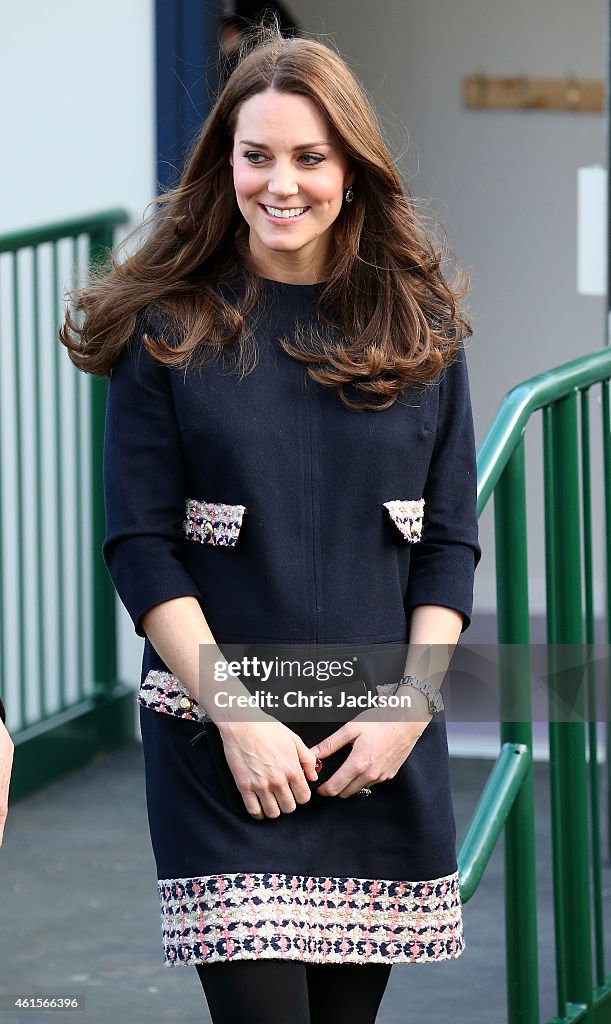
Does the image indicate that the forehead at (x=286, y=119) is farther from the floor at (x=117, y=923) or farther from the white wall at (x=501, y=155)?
the white wall at (x=501, y=155)

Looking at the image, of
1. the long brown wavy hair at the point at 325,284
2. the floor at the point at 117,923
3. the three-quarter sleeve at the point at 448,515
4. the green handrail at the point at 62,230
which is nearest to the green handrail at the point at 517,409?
the three-quarter sleeve at the point at 448,515

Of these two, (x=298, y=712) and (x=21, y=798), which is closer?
(x=298, y=712)

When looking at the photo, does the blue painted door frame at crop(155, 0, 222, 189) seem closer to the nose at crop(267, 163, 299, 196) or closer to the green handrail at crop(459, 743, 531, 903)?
the green handrail at crop(459, 743, 531, 903)

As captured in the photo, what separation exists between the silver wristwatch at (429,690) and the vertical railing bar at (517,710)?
68 cm

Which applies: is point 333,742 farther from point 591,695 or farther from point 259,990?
point 591,695

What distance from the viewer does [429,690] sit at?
200cm

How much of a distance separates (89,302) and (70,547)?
2.69m

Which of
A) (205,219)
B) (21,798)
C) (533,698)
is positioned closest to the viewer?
(205,219)

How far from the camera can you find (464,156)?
623 cm

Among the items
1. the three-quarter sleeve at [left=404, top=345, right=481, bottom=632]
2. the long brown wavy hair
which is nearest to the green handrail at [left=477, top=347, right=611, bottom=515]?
the three-quarter sleeve at [left=404, top=345, right=481, bottom=632]

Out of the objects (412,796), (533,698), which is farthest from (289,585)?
(533,698)

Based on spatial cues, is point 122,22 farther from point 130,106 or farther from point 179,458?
point 179,458

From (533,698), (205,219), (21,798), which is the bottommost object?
(21,798)

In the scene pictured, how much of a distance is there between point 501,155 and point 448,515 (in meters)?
4.37
